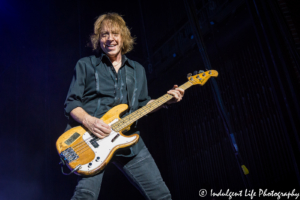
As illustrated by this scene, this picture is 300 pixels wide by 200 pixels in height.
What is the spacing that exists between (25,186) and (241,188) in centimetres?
370

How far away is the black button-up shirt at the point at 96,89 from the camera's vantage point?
1.86 metres

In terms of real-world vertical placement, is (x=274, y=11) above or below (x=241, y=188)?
above

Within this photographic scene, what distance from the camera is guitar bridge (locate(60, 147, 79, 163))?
5.30 ft

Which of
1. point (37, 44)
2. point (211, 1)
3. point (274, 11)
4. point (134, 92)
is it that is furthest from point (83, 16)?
point (274, 11)

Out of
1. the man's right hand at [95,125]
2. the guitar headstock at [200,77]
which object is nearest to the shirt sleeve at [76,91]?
the man's right hand at [95,125]

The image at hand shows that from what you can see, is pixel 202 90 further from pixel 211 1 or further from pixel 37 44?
pixel 37 44

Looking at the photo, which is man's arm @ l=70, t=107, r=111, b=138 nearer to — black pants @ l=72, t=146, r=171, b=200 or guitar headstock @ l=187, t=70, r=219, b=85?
black pants @ l=72, t=146, r=171, b=200

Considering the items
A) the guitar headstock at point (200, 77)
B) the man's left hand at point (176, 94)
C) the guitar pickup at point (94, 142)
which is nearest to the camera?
the guitar pickup at point (94, 142)

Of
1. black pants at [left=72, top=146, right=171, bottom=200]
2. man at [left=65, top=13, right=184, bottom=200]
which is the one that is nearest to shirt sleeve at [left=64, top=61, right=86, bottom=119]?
man at [left=65, top=13, right=184, bottom=200]

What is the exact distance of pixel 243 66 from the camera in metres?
4.27

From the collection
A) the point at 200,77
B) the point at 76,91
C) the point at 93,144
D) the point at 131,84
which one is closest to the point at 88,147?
the point at 93,144

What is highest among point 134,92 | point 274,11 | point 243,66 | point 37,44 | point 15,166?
point 37,44

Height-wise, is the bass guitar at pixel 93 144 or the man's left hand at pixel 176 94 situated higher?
the man's left hand at pixel 176 94

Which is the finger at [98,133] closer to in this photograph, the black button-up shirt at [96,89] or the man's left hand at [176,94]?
the black button-up shirt at [96,89]
